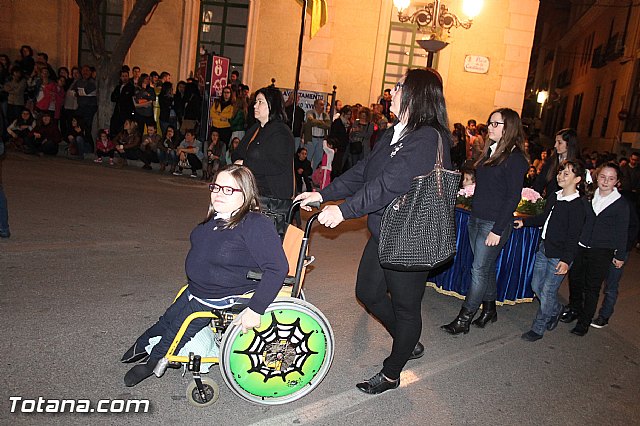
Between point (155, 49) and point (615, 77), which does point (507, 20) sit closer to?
point (155, 49)

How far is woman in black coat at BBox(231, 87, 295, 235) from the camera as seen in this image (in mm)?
5051

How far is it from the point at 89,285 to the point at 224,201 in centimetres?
250

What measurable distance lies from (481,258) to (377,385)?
1735 mm

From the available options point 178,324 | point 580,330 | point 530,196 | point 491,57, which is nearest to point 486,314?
point 580,330

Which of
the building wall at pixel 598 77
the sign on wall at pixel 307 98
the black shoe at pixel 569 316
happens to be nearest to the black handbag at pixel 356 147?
the sign on wall at pixel 307 98

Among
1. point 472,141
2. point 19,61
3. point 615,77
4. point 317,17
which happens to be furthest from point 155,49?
point 615,77

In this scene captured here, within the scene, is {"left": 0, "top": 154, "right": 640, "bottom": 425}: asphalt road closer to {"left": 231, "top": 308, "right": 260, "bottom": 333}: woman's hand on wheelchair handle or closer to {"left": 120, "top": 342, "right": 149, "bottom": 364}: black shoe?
{"left": 120, "top": 342, "right": 149, "bottom": 364}: black shoe

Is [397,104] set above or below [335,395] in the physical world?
above

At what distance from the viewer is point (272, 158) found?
16.6ft

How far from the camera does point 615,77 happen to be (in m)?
25.9

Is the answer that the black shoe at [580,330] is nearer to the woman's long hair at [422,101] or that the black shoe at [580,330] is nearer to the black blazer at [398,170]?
the black blazer at [398,170]

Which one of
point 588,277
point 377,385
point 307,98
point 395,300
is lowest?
point 377,385

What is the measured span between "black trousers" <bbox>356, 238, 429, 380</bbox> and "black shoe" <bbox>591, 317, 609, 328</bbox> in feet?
10.6

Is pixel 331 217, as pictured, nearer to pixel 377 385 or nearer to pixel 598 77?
pixel 377 385
